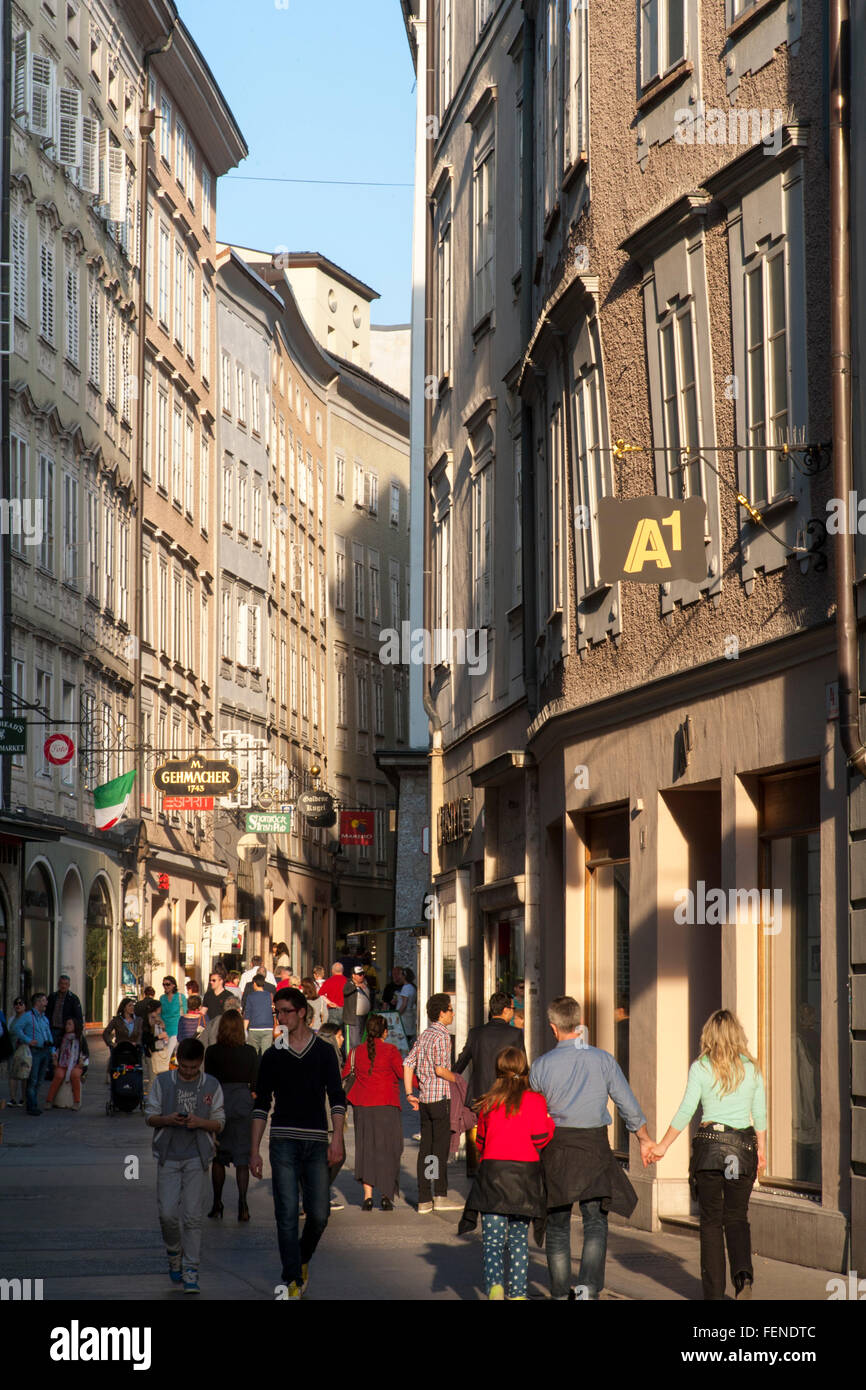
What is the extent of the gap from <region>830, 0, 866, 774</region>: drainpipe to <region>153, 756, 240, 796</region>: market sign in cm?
2969

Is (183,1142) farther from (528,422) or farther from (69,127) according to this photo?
Result: (69,127)

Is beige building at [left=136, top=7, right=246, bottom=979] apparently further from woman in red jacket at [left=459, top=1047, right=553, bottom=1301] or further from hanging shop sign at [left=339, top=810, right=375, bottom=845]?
woman in red jacket at [left=459, top=1047, right=553, bottom=1301]

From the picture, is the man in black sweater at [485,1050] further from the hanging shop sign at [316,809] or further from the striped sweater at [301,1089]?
the hanging shop sign at [316,809]

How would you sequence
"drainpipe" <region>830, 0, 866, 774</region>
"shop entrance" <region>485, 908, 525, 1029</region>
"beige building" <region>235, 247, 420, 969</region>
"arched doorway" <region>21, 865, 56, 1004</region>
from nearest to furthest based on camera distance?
"drainpipe" <region>830, 0, 866, 774</region> < "shop entrance" <region>485, 908, 525, 1029</region> < "arched doorway" <region>21, 865, 56, 1004</region> < "beige building" <region>235, 247, 420, 969</region>

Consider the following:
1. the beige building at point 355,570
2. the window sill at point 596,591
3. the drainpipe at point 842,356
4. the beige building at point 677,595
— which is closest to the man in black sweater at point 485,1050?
the beige building at point 677,595

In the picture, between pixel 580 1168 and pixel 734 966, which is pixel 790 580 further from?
pixel 580 1168

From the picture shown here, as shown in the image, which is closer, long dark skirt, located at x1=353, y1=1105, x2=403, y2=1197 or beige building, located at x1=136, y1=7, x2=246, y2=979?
long dark skirt, located at x1=353, y1=1105, x2=403, y2=1197

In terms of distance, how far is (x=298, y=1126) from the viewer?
42.3 ft

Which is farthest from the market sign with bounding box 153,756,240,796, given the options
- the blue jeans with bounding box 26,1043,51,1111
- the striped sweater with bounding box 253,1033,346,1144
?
the striped sweater with bounding box 253,1033,346,1144

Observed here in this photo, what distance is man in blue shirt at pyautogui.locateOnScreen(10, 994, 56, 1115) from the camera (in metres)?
29.2

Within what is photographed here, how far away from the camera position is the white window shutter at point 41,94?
4359cm

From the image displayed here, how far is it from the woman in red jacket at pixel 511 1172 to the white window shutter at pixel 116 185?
136 ft

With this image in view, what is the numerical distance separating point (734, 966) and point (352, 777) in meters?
65.7

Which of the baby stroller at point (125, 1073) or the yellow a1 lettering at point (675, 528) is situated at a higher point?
the yellow a1 lettering at point (675, 528)
